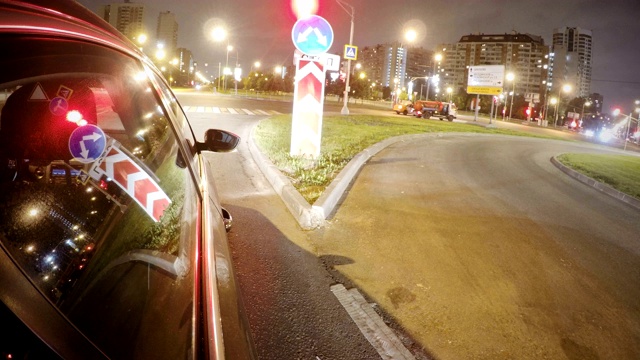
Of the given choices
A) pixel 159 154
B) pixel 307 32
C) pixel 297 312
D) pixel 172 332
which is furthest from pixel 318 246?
pixel 307 32

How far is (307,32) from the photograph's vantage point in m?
7.96

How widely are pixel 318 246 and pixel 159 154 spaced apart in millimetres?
2662

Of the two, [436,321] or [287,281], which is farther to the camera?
[287,281]

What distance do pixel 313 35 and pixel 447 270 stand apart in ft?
18.2

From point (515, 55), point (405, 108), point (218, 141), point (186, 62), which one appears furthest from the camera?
point (515, 55)

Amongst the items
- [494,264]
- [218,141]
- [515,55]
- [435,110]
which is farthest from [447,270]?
[515,55]

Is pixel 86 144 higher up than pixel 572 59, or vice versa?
pixel 572 59

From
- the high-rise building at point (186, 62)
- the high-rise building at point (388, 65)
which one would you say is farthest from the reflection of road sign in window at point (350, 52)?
the high-rise building at point (388, 65)

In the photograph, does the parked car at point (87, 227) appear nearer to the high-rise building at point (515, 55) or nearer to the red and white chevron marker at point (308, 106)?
the red and white chevron marker at point (308, 106)

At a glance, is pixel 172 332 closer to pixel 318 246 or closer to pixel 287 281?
pixel 287 281

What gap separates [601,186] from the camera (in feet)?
30.5

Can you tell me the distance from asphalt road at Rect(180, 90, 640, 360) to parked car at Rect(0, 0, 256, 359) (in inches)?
51.7

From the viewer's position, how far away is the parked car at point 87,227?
101cm

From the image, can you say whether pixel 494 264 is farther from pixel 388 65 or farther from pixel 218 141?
pixel 388 65
